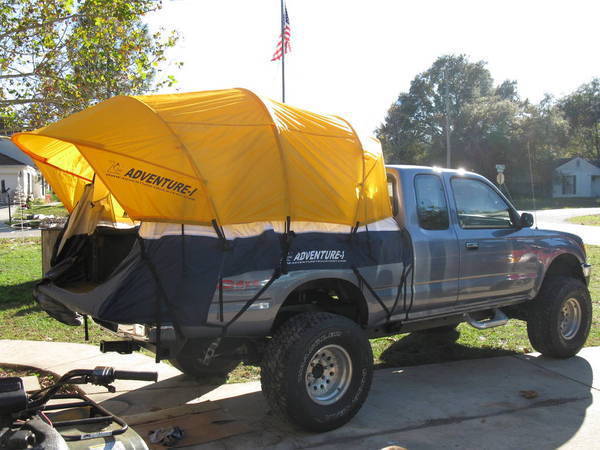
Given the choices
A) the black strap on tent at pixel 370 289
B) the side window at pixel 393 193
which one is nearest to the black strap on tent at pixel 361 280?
the black strap on tent at pixel 370 289

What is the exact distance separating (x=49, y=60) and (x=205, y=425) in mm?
6334

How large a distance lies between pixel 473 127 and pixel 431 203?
5277 centimetres

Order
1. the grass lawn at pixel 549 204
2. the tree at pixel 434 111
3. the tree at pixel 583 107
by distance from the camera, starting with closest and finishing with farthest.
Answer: the grass lawn at pixel 549 204 < the tree at pixel 434 111 < the tree at pixel 583 107

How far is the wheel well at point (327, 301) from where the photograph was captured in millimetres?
4824

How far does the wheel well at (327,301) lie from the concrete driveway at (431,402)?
872 millimetres

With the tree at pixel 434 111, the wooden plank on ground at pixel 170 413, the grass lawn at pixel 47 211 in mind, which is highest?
the tree at pixel 434 111

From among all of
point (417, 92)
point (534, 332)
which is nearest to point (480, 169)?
point (417, 92)

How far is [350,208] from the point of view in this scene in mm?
4812

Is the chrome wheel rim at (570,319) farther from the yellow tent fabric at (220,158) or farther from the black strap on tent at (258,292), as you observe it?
the black strap on tent at (258,292)

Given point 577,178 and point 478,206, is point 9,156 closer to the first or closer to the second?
point 478,206

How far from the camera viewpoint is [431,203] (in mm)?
5711

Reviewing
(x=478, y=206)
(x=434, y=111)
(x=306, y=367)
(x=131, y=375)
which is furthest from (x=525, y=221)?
(x=434, y=111)

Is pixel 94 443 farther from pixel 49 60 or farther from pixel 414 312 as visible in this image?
pixel 49 60

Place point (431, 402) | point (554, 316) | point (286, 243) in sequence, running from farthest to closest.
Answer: point (554, 316), point (431, 402), point (286, 243)
